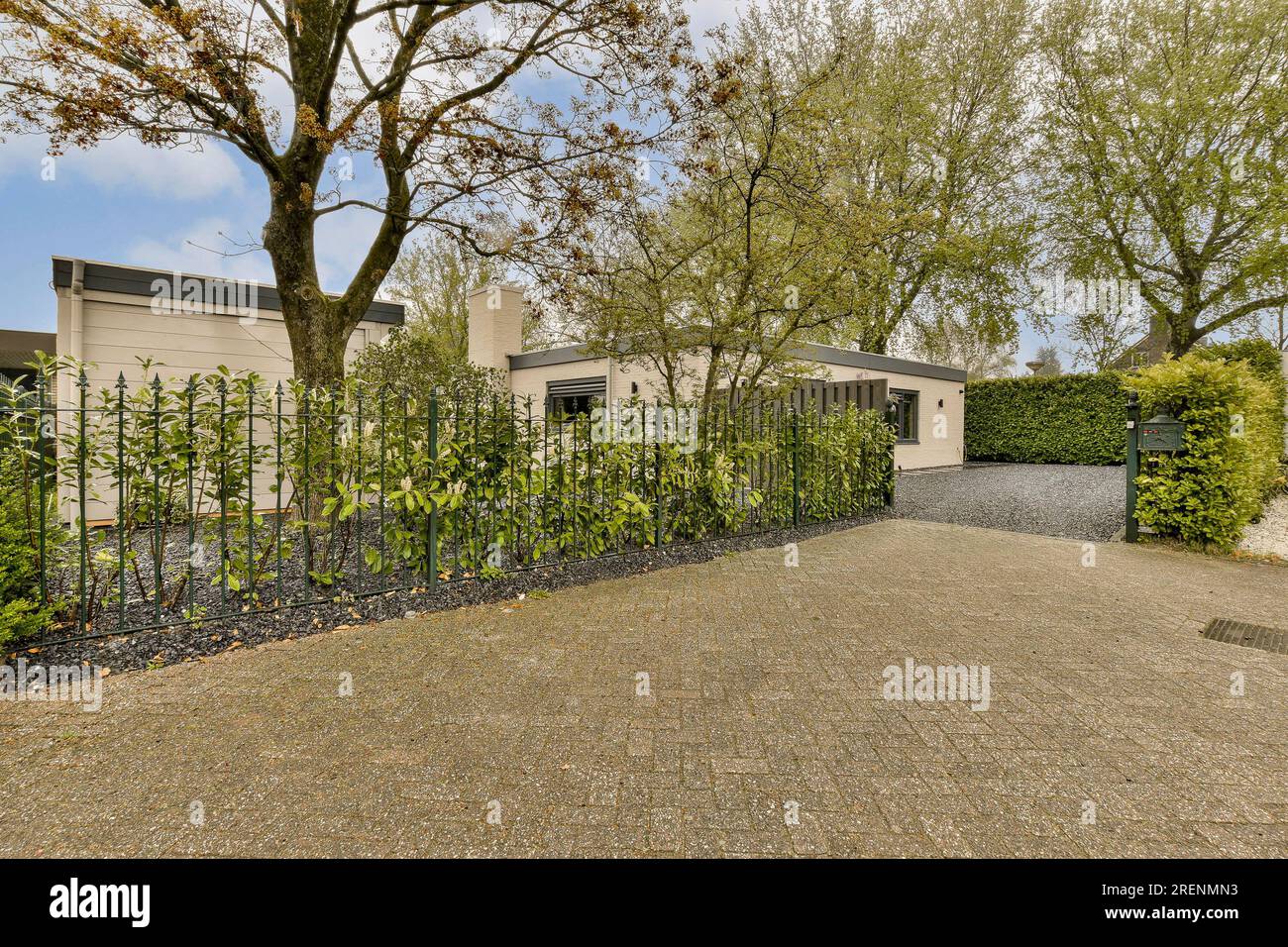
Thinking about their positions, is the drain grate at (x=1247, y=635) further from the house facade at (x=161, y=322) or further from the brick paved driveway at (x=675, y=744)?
the house facade at (x=161, y=322)

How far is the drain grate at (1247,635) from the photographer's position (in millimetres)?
3916

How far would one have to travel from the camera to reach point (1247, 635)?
13.5ft

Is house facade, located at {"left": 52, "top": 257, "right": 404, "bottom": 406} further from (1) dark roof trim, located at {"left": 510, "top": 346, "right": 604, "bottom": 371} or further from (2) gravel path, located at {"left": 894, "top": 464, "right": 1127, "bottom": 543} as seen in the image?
(2) gravel path, located at {"left": 894, "top": 464, "right": 1127, "bottom": 543}

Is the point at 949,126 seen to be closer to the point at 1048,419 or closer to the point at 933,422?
the point at 933,422

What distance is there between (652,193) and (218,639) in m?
6.01

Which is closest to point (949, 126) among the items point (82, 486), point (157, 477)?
point (157, 477)

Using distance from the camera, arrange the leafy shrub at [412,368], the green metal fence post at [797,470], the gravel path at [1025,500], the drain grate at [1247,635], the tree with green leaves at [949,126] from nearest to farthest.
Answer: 1. the drain grate at [1247,635]
2. the green metal fence post at [797,470]
3. the gravel path at [1025,500]
4. the leafy shrub at [412,368]
5. the tree with green leaves at [949,126]

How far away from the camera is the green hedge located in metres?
17.0

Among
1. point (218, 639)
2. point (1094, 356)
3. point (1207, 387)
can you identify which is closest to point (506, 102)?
point (218, 639)

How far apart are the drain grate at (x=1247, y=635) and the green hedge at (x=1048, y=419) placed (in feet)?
50.3

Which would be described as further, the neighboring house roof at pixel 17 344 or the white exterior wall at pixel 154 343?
the neighboring house roof at pixel 17 344

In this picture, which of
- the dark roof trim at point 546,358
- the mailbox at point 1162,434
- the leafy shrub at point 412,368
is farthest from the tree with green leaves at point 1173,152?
the leafy shrub at point 412,368
